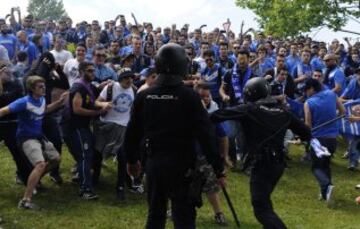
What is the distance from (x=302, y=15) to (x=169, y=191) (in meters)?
26.1

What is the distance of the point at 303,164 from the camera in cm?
1290

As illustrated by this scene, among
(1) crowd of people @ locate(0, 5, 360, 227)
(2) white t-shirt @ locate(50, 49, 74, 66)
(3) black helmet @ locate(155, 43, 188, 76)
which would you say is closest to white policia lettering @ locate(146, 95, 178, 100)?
(3) black helmet @ locate(155, 43, 188, 76)

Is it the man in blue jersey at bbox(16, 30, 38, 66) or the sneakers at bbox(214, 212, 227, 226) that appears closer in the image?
the sneakers at bbox(214, 212, 227, 226)

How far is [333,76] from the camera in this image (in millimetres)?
13586

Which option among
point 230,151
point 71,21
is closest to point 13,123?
point 230,151

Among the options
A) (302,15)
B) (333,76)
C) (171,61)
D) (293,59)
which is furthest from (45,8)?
(171,61)

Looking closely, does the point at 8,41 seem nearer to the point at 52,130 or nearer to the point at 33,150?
the point at 52,130

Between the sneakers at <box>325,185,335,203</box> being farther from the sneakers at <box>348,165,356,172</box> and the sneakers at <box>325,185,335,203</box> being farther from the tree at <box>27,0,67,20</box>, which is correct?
the tree at <box>27,0,67,20</box>

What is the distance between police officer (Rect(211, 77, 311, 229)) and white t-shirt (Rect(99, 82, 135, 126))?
130 inches

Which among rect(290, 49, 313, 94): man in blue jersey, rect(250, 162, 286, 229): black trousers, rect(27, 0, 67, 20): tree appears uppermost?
rect(27, 0, 67, 20): tree

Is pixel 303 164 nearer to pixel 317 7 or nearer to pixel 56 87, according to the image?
pixel 56 87

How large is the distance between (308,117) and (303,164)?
9.36ft

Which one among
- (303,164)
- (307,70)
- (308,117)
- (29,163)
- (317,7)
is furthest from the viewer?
(317,7)

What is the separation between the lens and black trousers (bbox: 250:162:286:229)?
645 centimetres
